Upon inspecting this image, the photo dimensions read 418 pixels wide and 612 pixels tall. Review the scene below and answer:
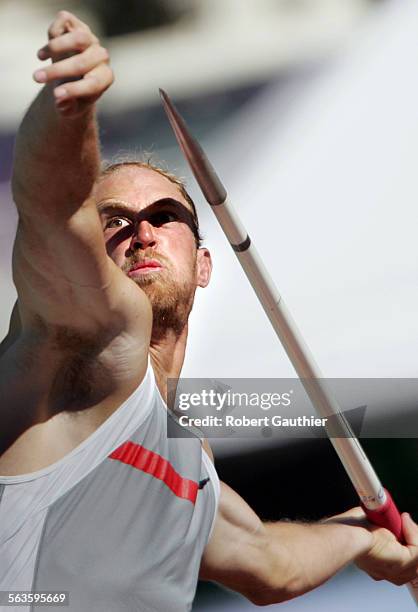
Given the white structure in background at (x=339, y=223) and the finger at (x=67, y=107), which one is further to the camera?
the white structure in background at (x=339, y=223)

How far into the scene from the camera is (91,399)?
114cm

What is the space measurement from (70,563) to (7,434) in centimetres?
20

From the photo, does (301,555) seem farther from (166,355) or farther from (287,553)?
(166,355)

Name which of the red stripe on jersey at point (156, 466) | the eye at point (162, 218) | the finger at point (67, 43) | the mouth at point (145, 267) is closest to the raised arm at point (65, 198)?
the finger at point (67, 43)

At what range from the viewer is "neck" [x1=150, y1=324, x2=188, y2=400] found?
1.52m

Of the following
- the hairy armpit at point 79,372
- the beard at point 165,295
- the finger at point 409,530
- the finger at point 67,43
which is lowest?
the finger at point 409,530

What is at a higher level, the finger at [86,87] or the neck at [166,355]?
the neck at [166,355]

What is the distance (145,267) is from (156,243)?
0.06 m

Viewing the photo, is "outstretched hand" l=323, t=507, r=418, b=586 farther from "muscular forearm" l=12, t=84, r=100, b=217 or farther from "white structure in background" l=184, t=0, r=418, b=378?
"muscular forearm" l=12, t=84, r=100, b=217

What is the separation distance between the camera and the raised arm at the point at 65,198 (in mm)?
828

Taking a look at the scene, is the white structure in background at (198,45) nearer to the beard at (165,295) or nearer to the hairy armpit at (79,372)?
the beard at (165,295)

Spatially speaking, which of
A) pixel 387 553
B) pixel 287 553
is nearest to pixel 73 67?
pixel 287 553

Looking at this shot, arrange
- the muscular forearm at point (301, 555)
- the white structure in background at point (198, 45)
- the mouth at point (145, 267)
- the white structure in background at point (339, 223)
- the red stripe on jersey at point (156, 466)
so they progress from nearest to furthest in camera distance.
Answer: the red stripe on jersey at point (156, 466) < the mouth at point (145, 267) < the muscular forearm at point (301, 555) < the white structure in background at point (339, 223) < the white structure in background at point (198, 45)

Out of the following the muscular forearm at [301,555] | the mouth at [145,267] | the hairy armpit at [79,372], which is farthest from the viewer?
the muscular forearm at [301,555]
